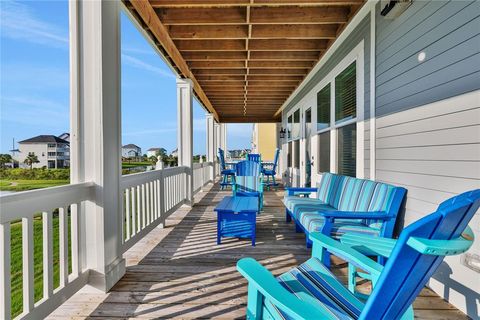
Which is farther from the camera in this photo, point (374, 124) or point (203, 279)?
point (374, 124)

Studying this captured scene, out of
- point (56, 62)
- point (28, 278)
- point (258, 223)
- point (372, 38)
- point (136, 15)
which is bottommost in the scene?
point (258, 223)

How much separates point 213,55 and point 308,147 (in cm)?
290

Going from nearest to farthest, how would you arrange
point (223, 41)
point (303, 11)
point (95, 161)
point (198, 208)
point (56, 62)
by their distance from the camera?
point (56, 62) < point (95, 161) < point (303, 11) < point (223, 41) < point (198, 208)

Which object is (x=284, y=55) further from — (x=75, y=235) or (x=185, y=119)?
(x=75, y=235)

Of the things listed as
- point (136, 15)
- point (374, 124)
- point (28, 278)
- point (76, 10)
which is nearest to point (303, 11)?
point (374, 124)

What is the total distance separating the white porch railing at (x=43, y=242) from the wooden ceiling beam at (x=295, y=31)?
9.90 feet

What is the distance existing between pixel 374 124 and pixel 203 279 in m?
2.41

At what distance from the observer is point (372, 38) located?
9.88 feet

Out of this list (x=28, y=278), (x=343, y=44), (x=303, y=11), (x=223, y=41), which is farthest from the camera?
(x=223, y=41)

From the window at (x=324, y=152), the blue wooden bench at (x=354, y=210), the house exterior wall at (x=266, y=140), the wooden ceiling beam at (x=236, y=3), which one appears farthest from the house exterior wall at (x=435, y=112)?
the house exterior wall at (x=266, y=140)

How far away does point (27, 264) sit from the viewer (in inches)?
59.7

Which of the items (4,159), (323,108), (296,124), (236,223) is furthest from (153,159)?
(296,124)

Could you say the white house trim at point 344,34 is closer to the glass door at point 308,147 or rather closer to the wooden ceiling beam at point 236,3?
the wooden ceiling beam at point 236,3

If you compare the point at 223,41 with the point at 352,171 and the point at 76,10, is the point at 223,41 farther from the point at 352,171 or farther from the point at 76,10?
the point at 352,171
